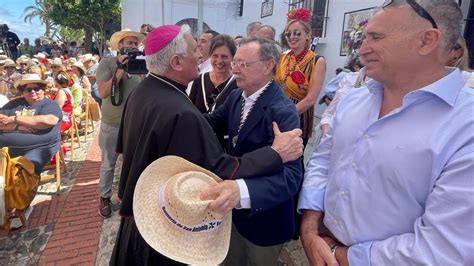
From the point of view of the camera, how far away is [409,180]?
106cm

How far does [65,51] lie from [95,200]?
15913 millimetres

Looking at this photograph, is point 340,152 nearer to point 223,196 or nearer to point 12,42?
point 223,196

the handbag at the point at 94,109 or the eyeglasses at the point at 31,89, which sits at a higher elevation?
the eyeglasses at the point at 31,89

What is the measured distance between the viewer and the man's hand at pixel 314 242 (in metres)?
1.28

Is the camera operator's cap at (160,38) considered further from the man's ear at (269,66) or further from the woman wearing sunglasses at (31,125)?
the woman wearing sunglasses at (31,125)

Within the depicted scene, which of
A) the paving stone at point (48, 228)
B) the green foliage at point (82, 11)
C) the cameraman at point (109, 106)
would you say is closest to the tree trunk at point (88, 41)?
the green foliage at point (82, 11)

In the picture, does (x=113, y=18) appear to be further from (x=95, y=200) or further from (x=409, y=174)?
A: (x=409, y=174)

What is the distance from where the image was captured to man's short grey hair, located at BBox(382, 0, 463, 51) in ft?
3.49

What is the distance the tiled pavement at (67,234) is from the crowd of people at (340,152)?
4.75ft

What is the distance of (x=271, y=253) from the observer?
1.92 m

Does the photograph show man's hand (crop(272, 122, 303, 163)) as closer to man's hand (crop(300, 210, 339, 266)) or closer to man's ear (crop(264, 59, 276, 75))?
man's hand (crop(300, 210, 339, 266))

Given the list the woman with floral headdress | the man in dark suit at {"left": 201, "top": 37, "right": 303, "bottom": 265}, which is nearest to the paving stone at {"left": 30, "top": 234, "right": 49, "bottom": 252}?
the man in dark suit at {"left": 201, "top": 37, "right": 303, "bottom": 265}

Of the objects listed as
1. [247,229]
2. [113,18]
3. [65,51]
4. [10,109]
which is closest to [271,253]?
[247,229]

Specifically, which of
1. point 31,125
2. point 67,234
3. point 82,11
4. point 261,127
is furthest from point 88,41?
point 261,127
